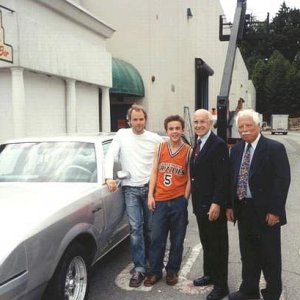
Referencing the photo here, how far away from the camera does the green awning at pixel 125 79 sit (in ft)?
50.9

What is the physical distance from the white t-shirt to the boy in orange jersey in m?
0.20

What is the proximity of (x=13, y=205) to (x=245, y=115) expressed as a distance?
6.63 feet

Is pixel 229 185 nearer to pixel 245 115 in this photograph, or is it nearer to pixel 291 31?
pixel 245 115

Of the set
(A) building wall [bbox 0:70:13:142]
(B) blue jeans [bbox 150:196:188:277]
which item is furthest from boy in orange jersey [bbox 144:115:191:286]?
(A) building wall [bbox 0:70:13:142]

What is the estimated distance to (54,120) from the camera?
A: 1138 centimetres

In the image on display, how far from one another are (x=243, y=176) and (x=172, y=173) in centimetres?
74

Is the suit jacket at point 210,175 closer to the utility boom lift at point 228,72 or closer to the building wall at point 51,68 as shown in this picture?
the building wall at point 51,68

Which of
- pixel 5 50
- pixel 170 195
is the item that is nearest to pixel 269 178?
pixel 170 195

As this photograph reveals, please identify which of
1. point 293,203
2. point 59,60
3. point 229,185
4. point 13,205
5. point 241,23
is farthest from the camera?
point 241,23

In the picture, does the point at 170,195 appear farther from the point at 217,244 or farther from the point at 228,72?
the point at 228,72

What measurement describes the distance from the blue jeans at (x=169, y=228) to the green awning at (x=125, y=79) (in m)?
11.5

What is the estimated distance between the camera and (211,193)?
3.94 meters

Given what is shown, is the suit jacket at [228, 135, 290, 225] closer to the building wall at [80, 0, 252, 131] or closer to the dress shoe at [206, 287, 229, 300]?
the dress shoe at [206, 287, 229, 300]

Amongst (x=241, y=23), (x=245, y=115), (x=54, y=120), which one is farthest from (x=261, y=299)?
(x=241, y=23)
